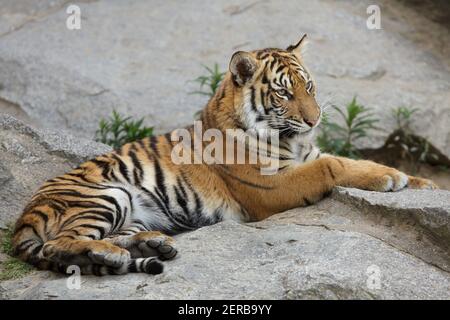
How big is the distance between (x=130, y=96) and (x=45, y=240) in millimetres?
3766

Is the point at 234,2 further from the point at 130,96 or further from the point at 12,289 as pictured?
the point at 12,289

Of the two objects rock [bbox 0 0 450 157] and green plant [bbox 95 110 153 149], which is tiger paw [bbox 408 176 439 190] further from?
green plant [bbox 95 110 153 149]

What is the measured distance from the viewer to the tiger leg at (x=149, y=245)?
4.01 metres

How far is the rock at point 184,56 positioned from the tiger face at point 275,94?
258 cm

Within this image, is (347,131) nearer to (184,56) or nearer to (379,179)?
(184,56)

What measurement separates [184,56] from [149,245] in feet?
15.3

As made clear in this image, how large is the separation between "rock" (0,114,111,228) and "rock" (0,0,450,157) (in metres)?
1.78

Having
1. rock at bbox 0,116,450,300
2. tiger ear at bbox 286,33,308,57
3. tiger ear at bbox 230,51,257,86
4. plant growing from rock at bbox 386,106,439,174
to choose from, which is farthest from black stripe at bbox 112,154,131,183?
plant growing from rock at bbox 386,106,439,174

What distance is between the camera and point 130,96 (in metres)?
7.86

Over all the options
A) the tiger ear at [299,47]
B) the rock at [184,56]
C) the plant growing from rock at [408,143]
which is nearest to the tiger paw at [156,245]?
the tiger ear at [299,47]

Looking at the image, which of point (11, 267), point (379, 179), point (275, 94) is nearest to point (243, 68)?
point (275, 94)

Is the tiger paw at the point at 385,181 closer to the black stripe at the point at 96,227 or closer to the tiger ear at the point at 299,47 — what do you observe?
the tiger ear at the point at 299,47

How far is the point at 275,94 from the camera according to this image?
4.80 m
